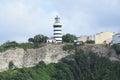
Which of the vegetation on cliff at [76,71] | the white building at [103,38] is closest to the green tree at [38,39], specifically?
the white building at [103,38]

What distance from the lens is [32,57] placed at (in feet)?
263

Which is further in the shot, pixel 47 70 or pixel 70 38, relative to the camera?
pixel 70 38

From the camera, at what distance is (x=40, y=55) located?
262 feet

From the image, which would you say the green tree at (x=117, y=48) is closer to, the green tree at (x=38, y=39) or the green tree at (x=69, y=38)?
the green tree at (x=69, y=38)

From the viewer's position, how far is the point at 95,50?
7956 centimetres

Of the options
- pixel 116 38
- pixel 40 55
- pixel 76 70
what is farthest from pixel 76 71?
pixel 116 38

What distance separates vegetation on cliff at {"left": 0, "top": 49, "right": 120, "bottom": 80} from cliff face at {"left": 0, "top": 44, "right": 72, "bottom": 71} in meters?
1.43

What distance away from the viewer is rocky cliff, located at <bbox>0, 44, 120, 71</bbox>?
261 ft

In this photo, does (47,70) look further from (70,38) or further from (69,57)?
(70,38)

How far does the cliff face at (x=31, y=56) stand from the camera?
79.5 metres

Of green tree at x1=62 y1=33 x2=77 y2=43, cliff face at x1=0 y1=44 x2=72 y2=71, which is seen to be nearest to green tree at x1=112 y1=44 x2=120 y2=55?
cliff face at x1=0 y1=44 x2=72 y2=71

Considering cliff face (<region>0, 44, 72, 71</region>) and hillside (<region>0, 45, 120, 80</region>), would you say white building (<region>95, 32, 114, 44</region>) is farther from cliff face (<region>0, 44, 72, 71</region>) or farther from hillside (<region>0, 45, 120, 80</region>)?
hillside (<region>0, 45, 120, 80</region>)

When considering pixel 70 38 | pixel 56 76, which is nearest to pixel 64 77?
pixel 56 76

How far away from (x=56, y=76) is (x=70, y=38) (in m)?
12.0
